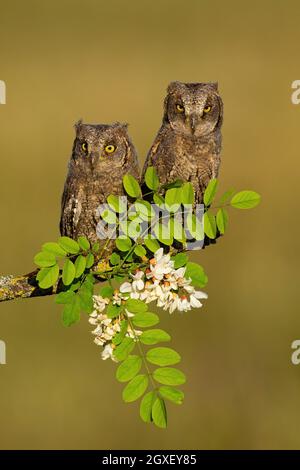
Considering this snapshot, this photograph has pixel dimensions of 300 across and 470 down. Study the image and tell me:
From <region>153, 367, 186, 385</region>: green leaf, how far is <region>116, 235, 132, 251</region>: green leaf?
442mm

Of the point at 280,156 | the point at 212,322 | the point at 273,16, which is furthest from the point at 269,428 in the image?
the point at 273,16

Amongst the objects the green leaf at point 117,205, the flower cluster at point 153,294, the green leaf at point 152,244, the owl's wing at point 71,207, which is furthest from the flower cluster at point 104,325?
the owl's wing at point 71,207

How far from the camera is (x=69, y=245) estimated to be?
3398mm

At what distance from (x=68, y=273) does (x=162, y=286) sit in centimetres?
35

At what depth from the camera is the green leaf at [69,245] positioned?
3.39m

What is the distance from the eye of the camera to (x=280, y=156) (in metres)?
8.93

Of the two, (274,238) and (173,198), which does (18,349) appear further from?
(173,198)

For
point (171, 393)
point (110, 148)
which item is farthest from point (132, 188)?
point (110, 148)

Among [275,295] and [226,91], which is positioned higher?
[226,91]

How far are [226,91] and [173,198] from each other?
6.30 m

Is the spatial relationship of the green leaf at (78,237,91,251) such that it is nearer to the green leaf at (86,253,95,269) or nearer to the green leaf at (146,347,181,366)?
the green leaf at (86,253,95,269)

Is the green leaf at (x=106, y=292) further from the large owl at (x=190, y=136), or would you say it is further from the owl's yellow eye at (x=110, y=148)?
the large owl at (x=190, y=136)

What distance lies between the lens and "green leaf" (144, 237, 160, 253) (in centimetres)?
332

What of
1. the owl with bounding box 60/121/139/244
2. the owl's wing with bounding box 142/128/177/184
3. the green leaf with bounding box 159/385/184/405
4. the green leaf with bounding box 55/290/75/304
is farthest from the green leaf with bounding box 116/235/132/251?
→ the owl's wing with bounding box 142/128/177/184
